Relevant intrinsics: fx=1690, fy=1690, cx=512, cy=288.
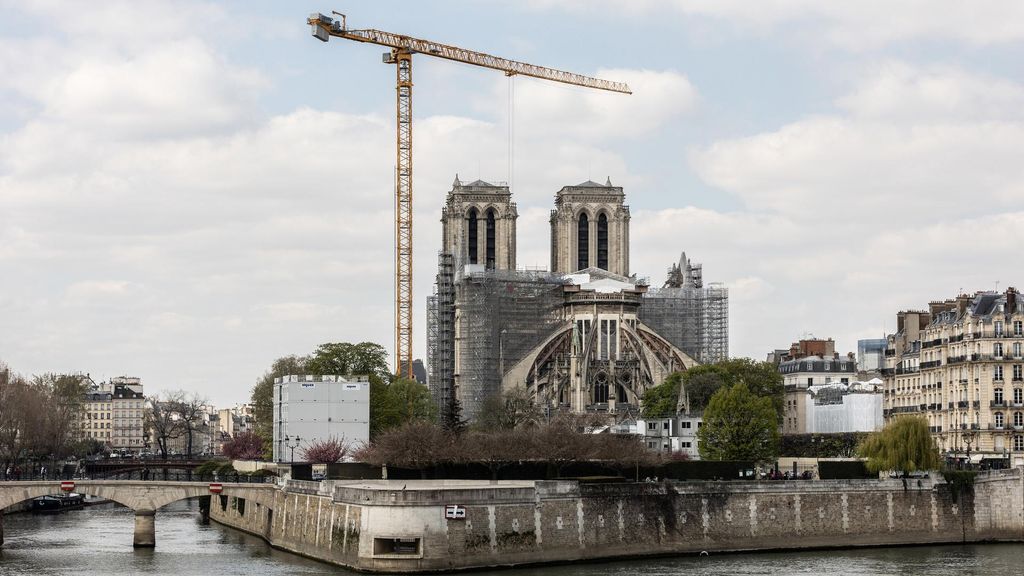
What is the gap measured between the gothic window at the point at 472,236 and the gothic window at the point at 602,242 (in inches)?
381

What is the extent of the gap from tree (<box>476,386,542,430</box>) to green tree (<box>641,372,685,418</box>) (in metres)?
6.50

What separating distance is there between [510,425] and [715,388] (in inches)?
464

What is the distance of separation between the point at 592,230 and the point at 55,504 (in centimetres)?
5429

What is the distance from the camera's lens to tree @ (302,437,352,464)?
245 ft

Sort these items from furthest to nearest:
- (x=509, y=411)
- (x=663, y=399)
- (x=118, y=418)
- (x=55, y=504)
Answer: (x=118, y=418) → (x=509, y=411) → (x=663, y=399) → (x=55, y=504)

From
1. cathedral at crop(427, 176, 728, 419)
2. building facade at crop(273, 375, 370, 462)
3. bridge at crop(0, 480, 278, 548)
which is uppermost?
cathedral at crop(427, 176, 728, 419)

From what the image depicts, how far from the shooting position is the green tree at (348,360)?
9294cm

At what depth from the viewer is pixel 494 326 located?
115 meters

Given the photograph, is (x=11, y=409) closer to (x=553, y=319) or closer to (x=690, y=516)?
(x=553, y=319)

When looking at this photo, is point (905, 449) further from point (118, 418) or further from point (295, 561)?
point (118, 418)

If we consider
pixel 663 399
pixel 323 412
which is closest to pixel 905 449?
pixel 323 412

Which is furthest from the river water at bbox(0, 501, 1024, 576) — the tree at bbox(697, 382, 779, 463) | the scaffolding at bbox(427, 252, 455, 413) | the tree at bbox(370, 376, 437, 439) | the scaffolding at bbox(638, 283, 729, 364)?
the scaffolding at bbox(638, 283, 729, 364)

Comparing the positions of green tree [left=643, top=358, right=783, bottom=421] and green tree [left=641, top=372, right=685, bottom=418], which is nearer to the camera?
green tree [left=643, top=358, right=783, bottom=421]

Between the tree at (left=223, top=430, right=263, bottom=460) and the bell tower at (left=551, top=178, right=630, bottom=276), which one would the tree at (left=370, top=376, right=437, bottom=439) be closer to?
the tree at (left=223, top=430, right=263, bottom=460)
